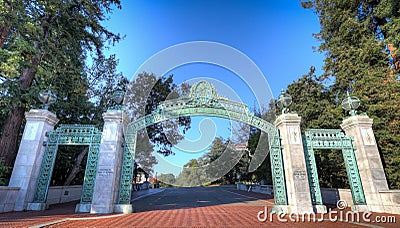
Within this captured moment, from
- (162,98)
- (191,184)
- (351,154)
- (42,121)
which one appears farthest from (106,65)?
(191,184)

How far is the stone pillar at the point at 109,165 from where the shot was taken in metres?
6.30

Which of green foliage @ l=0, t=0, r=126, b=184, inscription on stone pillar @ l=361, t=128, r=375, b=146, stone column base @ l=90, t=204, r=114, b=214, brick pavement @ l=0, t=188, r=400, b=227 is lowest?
brick pavement @ l=0, t=188, r=400, b=227

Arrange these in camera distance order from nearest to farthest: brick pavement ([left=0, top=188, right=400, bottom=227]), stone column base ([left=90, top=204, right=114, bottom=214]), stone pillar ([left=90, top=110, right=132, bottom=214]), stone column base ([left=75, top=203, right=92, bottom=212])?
brick pavement ([left=0, top=188, right=400, bottom=227]) → stone column base ([left=90, top=204, right=114, bottom=214]) → stone pillar ([left=90, top=110, right=132, bottom=214]) → stone column base ([left=75, top=203, right=92, bottom=212])

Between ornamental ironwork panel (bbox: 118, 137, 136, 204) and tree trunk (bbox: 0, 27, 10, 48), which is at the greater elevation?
tree trunk (bbox: 0, 27, 10, 48)

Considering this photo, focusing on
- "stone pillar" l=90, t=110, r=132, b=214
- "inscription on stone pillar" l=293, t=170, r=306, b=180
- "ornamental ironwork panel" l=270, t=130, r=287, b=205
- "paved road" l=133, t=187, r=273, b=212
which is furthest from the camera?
"paved road" l=133, t=187, r=273, b=212

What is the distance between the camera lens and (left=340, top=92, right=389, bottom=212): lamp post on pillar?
650 centimetres

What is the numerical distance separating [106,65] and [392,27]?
16.9 metres

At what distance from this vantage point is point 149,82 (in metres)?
16.8

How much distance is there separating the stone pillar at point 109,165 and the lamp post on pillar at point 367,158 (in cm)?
817

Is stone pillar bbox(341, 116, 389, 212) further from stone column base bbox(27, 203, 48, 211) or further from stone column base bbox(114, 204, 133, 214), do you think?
stone column base bbox(27, 203, 48, 211)

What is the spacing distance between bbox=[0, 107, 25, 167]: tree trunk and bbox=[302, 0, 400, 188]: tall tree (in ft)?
50.5

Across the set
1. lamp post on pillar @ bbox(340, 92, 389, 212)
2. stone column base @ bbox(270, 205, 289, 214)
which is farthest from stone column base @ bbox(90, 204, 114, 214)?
lamp post on pillar @ bbox(340, 92, 389, 212)

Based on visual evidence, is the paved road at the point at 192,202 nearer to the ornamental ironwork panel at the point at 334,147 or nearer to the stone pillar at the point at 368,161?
the ornamental ironwork panel at the point at 334,147

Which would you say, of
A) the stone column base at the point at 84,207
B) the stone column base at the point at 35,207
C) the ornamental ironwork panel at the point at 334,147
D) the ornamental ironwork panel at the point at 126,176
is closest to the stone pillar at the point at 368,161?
the ornamental ironwork panel at the point at 334,147
